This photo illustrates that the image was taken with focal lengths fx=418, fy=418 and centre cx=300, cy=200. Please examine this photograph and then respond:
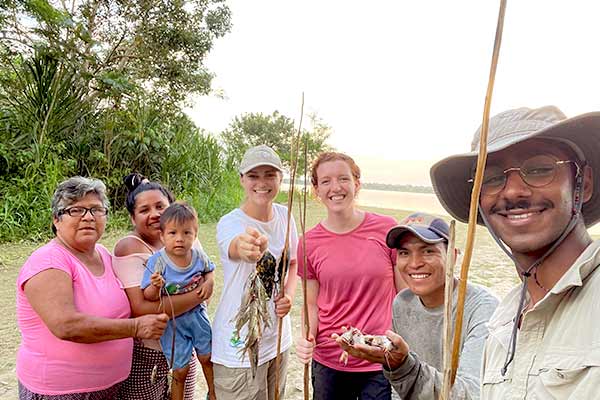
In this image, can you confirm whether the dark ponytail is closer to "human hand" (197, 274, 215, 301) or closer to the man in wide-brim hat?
"human hand" (197, 274, 215, 301)

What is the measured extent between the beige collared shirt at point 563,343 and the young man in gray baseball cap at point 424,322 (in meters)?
0.33

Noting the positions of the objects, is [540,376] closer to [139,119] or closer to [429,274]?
[429,274]

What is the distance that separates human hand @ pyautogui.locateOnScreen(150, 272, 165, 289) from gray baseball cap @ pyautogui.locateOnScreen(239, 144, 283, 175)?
24.1 inches

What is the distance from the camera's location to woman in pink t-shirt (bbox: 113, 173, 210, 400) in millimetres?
1809

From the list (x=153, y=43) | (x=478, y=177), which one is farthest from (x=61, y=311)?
(x=153, y=43)

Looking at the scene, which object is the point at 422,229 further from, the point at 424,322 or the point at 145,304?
the point at 145,304

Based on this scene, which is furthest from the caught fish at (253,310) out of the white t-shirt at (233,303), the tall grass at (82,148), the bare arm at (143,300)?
the tall grass at (82,148)

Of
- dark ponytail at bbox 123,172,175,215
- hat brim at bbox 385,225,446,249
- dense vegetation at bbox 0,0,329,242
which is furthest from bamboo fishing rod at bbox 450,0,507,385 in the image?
dense vegetation at bbox 0,0,329,242

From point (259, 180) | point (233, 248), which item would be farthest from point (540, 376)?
point (259, 180)

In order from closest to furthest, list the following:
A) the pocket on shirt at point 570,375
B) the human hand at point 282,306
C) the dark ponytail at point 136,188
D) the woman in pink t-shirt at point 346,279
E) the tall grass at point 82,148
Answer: the pocket on shirt at point 570,375, the human hand at point 282,306, the woman in pink t-shirt at point 346,279, the dark ponytail at point 136,188, the tall grass at point 82,148

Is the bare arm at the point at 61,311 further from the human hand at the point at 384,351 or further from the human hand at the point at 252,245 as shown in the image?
the human hand at the point at 384,351

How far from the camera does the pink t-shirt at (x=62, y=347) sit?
1.52m

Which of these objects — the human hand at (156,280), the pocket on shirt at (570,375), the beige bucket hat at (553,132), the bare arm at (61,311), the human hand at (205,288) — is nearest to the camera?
the pocket on shirt at (570,375)

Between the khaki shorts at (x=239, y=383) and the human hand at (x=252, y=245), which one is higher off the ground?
the human hand at (x=252, y=245)
